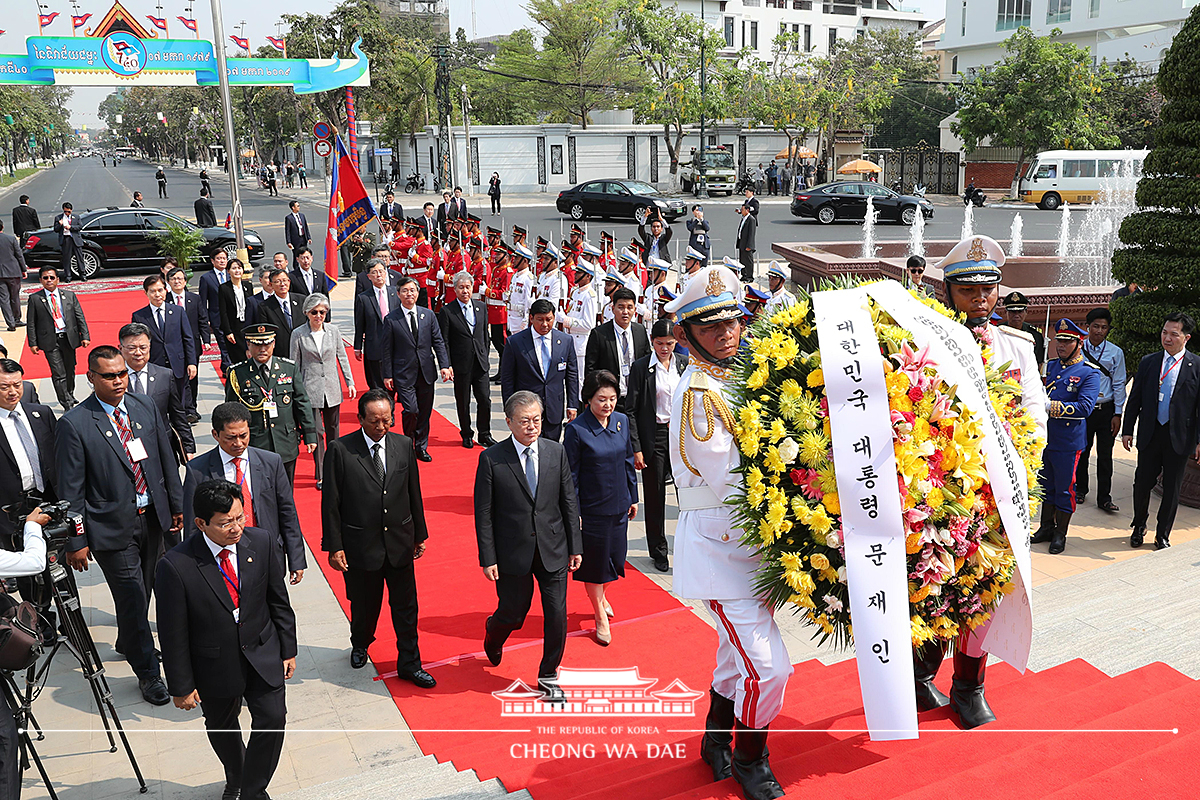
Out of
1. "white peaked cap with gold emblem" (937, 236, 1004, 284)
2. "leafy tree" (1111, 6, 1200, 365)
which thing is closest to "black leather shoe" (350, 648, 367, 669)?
"white peaked cap with gold emblem" (937, 236, 1004, 284)

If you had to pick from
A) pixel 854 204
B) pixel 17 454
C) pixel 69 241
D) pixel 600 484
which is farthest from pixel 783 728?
pixel 854 204

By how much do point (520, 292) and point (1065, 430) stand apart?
6020 mm

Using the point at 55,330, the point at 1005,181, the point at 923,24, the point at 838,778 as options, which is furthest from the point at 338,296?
the point at 923,24

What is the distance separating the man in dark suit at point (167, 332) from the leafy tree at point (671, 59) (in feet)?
116

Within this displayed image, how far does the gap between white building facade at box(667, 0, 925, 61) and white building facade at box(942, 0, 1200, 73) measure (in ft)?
22.7

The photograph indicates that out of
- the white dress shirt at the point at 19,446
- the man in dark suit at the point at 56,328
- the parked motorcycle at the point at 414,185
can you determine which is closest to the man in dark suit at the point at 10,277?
the man in dark suit at the point at 56,328

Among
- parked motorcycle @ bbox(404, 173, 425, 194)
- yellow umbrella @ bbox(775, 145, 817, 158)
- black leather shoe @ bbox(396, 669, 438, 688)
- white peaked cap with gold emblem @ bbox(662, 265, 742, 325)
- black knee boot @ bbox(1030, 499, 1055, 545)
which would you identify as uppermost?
yellow umbrella @ bbox(775, 145, 817, 158)

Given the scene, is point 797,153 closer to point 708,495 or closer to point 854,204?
point 854,204

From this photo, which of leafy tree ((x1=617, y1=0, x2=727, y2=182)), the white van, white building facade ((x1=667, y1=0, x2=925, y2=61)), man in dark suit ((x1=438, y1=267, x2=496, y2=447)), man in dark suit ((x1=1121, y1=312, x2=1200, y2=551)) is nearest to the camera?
man in dark suit ((x1=1121, y1=312, x2=1200, y2=551))

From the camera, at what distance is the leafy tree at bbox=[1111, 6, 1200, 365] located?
7.81 metres

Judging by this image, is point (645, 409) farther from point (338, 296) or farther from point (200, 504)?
point (338, 296)

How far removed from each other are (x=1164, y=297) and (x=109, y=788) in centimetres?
866

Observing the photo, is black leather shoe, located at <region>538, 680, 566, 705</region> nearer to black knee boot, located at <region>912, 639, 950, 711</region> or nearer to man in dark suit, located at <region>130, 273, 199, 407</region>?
black knee boot, located at <region>912, 639, 950, 711</region>

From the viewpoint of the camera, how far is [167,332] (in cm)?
890
